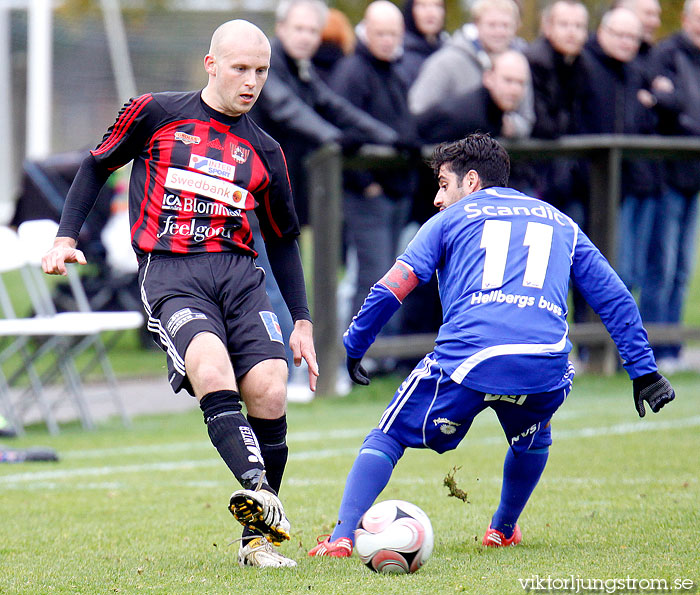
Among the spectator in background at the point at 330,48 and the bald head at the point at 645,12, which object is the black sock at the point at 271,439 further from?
the bald head at the point at 645,12

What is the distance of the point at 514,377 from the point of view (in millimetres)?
4398

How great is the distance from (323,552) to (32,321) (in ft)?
14.8

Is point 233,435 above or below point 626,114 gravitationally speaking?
below

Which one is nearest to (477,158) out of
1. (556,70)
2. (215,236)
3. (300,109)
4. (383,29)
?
(215,236)

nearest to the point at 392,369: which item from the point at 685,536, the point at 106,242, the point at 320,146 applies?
the point at 320,146

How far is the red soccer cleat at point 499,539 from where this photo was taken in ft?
15.9

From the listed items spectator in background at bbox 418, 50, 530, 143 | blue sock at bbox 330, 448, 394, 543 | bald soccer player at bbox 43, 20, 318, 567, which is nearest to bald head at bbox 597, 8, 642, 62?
spectator in background at bbox 418, 50, 530, 143

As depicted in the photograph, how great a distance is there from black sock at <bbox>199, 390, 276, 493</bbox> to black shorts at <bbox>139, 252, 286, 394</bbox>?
162mm

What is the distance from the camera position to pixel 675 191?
11.2m

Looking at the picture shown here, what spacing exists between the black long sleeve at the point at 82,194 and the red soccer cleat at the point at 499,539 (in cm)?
202

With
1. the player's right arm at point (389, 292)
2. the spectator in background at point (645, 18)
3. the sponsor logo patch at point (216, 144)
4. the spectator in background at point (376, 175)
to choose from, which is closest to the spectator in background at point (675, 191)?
the spectator in background at point (645, 18)

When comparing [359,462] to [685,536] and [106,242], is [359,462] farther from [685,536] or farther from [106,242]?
[106,242]

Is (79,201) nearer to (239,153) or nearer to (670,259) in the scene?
(239,153)

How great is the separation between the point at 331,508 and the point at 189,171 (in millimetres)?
1932
